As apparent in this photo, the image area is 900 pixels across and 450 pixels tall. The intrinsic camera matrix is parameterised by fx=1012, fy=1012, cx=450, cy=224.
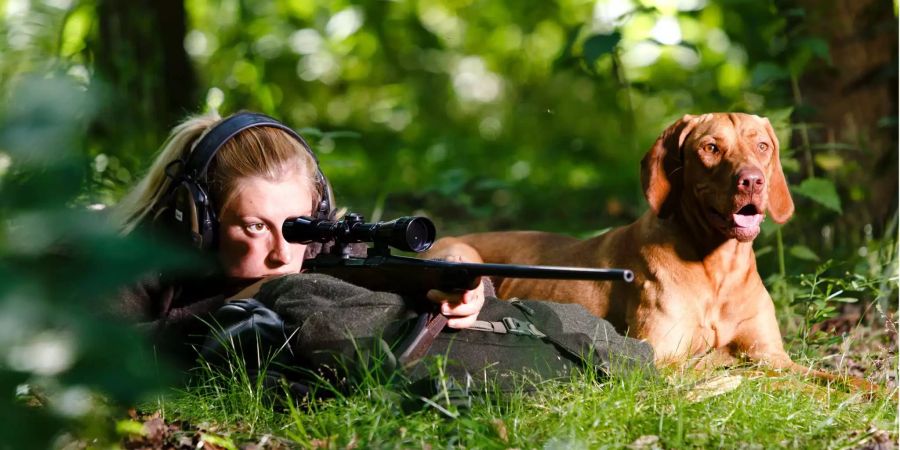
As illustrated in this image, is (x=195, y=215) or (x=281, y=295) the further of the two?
(x=195, y=215)

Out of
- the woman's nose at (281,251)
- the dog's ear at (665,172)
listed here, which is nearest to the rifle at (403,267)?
the woman's nose at (281,251)

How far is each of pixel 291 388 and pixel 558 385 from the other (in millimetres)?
831

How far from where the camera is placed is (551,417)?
2893 millimetres

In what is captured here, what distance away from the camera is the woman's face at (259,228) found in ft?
11.6

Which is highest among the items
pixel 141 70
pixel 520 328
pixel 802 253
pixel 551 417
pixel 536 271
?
pixel 141 70

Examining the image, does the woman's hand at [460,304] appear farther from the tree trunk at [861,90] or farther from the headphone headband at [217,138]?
the tree trunk at [861,90]

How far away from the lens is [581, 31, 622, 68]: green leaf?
517cm

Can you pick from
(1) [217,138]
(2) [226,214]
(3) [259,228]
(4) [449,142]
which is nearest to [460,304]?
(3) [259,228]

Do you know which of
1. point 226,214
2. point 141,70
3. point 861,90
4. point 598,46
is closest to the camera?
point 226,214

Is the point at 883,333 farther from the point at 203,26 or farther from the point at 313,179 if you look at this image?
the point at 203,26

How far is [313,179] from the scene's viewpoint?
3.72 m

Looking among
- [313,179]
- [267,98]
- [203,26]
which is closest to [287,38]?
[203,26]

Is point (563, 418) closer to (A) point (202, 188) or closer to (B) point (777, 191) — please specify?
(A) point (202, 188)

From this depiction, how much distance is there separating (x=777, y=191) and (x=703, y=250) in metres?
0.39
